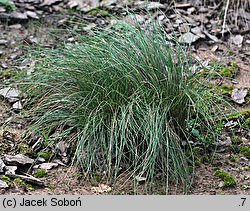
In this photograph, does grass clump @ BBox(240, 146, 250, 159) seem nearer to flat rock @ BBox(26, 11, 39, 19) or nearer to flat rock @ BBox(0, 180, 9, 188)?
flat rock @ BBox(0, 180, 9, 188)

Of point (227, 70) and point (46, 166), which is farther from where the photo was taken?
point (227, 70)

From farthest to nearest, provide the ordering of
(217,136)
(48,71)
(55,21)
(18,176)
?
1. (55,21)
2. (48,71)
3. (217,136)
4. (18,176)

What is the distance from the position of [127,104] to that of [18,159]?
731mm

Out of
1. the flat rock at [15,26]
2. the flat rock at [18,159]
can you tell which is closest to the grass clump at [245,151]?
the flat rock at [18,159]

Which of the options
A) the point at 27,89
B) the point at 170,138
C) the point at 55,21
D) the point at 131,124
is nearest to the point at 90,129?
the point at 131,124

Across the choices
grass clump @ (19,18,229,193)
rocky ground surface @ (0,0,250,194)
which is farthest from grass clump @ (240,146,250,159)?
grass clump @ (19,18,229,193)

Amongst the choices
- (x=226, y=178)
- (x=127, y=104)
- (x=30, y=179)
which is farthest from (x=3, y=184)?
(x=226, y=178)

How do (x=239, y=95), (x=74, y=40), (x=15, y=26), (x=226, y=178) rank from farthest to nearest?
(x=15, y=26)
(x=74, y=40)
(x=239, y=95)
(x=226, y=178)

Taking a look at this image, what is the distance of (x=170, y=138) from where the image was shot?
3.07m

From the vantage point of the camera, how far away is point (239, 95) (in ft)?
13.0

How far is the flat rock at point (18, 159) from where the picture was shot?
318 centimetres

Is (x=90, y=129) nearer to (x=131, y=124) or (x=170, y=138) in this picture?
(x=131, y=124)

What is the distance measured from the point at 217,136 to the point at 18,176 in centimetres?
120

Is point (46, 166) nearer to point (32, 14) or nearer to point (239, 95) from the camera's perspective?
point (239, 95)
